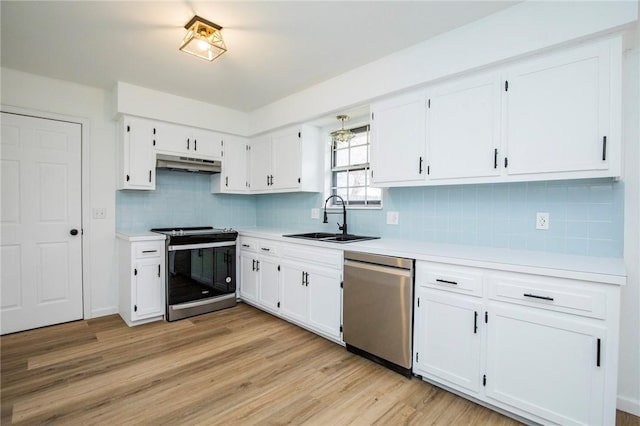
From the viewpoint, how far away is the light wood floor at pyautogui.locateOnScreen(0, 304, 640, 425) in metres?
1.84

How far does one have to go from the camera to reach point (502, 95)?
2.07m

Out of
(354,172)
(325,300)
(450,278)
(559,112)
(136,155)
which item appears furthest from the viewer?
(354,172)

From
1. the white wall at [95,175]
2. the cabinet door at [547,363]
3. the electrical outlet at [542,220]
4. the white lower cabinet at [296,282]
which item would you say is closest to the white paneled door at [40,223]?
the white wall at [95,175]

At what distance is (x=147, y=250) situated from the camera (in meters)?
3.28

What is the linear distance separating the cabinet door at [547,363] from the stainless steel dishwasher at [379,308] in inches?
21.3

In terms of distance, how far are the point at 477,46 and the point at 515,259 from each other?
143 cm

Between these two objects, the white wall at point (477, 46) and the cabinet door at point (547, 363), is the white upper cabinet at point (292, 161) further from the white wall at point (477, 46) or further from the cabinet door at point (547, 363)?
the cabinet door at point (547, 363)

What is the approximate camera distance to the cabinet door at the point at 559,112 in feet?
5.73

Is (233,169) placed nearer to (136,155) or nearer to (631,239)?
(136,155)

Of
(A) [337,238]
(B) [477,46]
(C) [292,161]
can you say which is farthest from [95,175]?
(B) [477,46]

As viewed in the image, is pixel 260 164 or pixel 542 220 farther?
pixel 260 164

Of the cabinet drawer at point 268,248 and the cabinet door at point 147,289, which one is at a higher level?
the cabinet drawer at point 268,248

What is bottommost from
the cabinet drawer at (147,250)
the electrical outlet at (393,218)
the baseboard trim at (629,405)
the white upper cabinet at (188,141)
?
the baseboard trim at (629,405)

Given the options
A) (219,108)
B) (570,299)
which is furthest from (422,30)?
(219,108)
